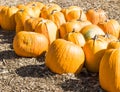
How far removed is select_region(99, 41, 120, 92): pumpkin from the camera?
156 inches

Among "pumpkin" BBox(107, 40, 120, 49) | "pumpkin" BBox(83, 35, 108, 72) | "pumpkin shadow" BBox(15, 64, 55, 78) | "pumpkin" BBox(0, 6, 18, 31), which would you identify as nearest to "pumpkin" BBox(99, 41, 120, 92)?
"pumpkin" BBox(107, 40, 120, 49)

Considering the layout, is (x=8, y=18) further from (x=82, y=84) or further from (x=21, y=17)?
(x=82, y=84)

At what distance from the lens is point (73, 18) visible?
620 centimetres

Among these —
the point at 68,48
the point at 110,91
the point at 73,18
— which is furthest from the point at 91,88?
the point at 73,18

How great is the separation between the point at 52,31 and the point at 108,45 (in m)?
1.34

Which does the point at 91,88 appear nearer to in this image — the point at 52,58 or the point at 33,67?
the point at 52,58

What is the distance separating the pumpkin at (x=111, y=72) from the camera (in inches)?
156

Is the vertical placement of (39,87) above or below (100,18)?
below

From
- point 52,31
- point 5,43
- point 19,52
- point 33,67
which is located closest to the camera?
point 33,67

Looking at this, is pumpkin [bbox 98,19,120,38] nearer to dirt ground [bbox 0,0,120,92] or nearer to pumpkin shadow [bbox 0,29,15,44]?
dirt ground [bbox 0,0,120,92]

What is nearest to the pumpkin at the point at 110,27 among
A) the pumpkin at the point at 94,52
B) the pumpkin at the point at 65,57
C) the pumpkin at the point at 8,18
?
the pumpkin at the point at 94,52

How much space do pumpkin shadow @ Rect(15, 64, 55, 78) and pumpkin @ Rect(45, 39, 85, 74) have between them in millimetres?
150

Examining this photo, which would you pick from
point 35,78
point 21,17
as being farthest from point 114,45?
point 21,17

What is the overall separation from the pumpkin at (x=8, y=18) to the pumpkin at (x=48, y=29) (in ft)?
4.33
